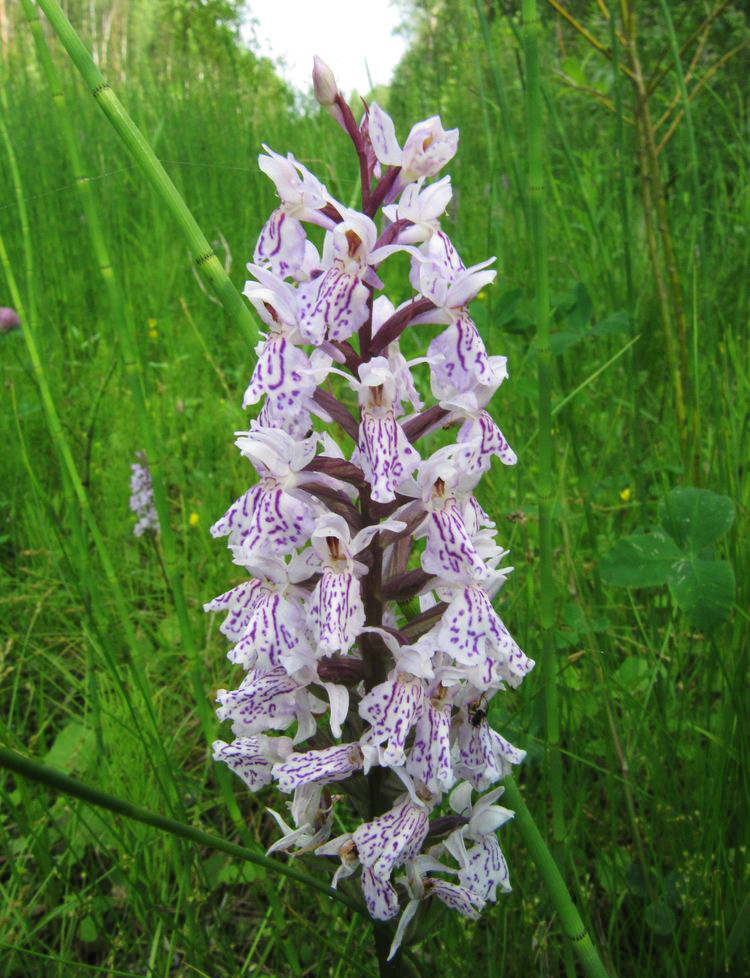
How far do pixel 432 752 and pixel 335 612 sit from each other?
20cm

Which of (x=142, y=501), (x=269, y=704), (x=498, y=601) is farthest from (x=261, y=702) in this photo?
(x=142, y=501)

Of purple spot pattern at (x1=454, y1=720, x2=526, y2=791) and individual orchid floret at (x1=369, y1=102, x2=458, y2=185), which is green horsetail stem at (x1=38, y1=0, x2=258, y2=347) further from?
purple spot pattern at (x1=454, y1=720, x2=526, y2=791)

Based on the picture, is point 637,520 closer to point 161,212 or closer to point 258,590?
point 258,590

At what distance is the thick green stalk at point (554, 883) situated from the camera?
1.01 m

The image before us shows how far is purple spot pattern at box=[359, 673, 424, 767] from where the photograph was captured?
3.29 ft

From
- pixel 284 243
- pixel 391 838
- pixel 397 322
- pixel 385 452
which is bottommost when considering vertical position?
pixel 391 838

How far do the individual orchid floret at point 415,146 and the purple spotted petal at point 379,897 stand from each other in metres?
0.83

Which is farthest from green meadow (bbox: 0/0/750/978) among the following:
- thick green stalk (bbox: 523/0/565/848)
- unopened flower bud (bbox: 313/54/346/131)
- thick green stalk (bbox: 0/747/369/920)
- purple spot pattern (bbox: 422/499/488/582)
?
thick green stalk (bbox: 0/747/369/920)

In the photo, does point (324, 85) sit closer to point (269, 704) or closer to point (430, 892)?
point (269, 704)

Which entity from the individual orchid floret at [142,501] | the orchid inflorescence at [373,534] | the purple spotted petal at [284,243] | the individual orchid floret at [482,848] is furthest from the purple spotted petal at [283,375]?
the individual orchid floret at [142,501]

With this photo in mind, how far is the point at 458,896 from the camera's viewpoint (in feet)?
3.57

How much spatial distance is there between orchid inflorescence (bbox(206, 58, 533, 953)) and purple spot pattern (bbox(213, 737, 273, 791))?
0.04 ft

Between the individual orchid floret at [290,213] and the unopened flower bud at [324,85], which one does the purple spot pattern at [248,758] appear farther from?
the unopened flower bud at [324,85]

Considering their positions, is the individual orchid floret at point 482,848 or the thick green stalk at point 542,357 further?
the individual orchid floret at point 482,848
